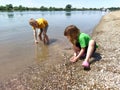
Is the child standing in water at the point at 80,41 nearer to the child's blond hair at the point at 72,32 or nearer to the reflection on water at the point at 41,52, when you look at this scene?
the child's blond hair at the point at 72,32

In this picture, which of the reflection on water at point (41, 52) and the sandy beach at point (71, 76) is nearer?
the sandy beach at point (71, 76)

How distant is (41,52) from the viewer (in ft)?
36.1

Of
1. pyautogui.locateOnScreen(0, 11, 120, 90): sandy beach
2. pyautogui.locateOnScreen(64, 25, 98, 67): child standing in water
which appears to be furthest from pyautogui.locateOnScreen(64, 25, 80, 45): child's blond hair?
pyautogui.locateOnScreen(0, 11, 120, 90): sandy beach

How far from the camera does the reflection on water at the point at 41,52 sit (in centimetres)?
983

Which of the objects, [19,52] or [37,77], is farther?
[19,52]

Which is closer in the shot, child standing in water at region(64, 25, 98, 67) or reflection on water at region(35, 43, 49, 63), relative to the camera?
child standing in water at region(64, 25, 98, 67)

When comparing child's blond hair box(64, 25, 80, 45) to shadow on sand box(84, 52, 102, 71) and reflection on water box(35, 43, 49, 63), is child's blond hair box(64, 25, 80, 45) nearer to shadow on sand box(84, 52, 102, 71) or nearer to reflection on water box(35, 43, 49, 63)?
shadow on sand box(84, 52, 102, 71)

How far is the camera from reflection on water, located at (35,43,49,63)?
9828 mm

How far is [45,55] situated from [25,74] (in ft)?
9.72

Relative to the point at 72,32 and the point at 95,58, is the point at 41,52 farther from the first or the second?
the point at 72,32

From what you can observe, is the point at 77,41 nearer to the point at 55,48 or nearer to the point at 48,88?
the point at 48,88

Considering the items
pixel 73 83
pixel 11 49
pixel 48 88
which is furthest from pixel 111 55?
pixel 11 49

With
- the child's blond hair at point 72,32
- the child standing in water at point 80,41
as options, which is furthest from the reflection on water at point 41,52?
the child's blond hair at point 72,32

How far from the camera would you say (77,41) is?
25.5 feet
